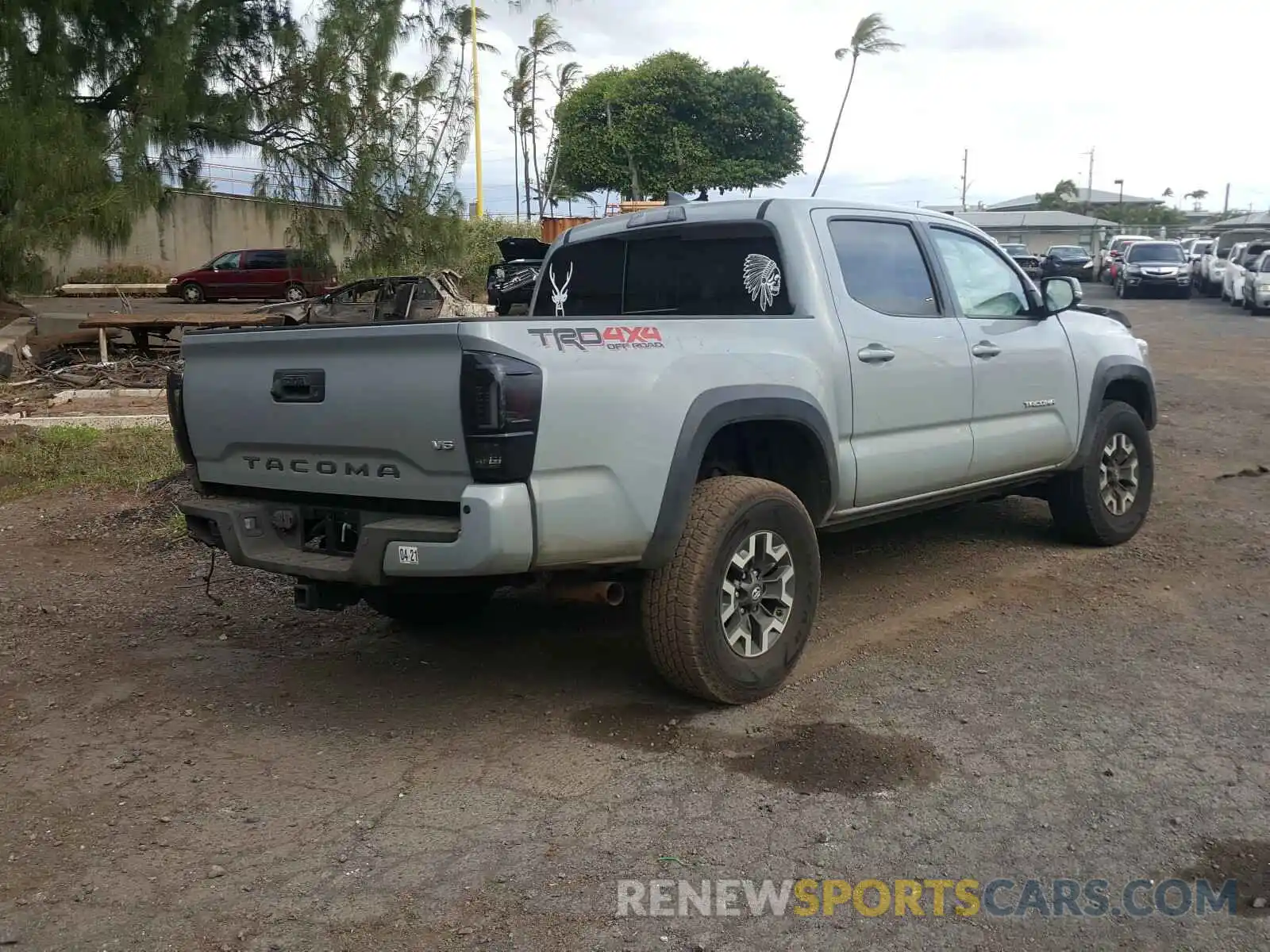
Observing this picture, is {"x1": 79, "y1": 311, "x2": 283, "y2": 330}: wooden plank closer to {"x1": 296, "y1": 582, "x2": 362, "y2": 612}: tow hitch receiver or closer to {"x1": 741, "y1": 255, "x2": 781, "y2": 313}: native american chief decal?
{"x1": 741, "y1": 255, "x2": 781, "y2": 313}: native american chief decal

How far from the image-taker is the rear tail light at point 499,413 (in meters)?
3.53

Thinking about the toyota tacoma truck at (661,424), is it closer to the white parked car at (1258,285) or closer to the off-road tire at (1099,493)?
the off-road tire at (1099,493)

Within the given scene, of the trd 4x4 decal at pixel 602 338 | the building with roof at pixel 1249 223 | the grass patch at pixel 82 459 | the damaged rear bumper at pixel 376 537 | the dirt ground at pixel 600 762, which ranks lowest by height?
the dirt ground at pixel 600 762

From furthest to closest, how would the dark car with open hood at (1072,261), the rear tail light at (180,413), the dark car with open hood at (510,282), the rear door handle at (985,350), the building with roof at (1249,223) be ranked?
1. the building with roof at (1249,223)
2. the dark car with open hood at (1072,261)
3. the dark car with open hood at (510,282)
4. the rear door handle at (985,350)
5. the rear tail light at (180,413)

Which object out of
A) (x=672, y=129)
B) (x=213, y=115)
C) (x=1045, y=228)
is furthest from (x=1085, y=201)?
(x=213, y=115)

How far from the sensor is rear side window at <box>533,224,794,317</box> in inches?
195

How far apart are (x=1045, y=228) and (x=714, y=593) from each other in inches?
2703

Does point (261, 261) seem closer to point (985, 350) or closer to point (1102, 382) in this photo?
point (1102, 382)

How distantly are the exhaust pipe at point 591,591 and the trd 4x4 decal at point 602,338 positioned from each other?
838mm

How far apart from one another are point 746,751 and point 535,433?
1.36 metres

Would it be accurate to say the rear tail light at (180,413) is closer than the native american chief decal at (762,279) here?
Yes

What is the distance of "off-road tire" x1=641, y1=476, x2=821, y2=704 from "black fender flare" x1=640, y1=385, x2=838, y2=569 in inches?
3.2

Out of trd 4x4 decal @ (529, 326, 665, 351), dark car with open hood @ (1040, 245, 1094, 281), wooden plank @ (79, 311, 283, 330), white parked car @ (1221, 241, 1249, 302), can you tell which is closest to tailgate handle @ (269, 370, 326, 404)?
trd 4x4 decal @ (529, 326, 665, 351)

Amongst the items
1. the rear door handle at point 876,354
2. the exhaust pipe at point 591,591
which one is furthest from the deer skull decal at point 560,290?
the exhaust pipe at point 591,591
